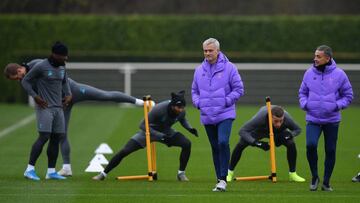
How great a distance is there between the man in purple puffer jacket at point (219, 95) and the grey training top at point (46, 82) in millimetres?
2553

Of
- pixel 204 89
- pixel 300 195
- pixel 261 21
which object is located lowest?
pixel 300 195

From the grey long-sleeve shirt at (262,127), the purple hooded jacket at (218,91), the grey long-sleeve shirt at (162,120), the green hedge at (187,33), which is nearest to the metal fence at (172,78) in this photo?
the green hedge at (187,33)

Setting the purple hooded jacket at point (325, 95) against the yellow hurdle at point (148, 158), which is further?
the yellow hurdle at point (148, 158)

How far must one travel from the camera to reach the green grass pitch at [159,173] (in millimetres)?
14297

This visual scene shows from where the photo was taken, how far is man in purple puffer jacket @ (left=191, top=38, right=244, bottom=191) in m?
14.7

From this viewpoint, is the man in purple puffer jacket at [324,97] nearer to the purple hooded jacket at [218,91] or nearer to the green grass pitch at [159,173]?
the green grass pitch at [159,173]

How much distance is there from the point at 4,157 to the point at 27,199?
260 inches

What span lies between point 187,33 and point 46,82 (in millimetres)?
22845

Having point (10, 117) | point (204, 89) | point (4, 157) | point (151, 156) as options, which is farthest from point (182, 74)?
point (204, 89)

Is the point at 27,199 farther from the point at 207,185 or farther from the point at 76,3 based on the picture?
the point at 76,3

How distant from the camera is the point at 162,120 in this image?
16797mm

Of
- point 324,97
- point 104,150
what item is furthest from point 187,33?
point 324,97

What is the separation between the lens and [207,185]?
1584 centimetres

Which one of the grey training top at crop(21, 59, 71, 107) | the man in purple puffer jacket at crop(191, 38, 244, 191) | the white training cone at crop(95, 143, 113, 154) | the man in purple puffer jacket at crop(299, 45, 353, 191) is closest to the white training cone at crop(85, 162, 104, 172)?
the grey training top at crop(21, 59, 71, 107)
